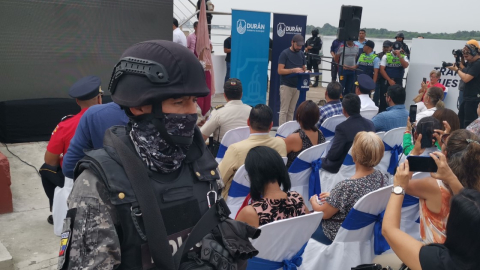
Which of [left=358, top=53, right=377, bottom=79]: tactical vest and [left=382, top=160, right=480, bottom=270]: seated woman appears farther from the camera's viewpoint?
[left=358, top=53, right=377, bottom=79]: tactical vest

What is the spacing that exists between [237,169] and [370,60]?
8.78 meters

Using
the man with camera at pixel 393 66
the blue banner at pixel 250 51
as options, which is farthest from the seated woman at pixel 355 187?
the man with camera at pixel 393 66

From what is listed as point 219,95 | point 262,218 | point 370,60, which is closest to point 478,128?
point 262,218

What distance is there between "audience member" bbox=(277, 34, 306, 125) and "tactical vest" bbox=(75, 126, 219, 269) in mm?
7151

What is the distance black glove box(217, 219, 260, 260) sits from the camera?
1624mm

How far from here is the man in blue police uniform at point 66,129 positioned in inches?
150

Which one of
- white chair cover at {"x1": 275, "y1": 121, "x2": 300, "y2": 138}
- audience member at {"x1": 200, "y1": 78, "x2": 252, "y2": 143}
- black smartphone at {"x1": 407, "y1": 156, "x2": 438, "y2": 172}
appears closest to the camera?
black smartphone at {"x1": 407, "y1": 156, "x2": 438, "y2": 172}

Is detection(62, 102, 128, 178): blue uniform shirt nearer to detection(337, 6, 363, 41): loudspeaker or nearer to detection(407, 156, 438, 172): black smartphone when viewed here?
detection(407, 156, 438, 172): black smartphone

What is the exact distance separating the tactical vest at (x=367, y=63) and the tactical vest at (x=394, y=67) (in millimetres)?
594

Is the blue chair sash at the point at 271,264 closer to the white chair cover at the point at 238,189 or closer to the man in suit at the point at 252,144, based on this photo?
the white chair cover at the point at 238,189

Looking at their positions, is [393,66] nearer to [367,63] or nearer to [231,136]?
[367,63]

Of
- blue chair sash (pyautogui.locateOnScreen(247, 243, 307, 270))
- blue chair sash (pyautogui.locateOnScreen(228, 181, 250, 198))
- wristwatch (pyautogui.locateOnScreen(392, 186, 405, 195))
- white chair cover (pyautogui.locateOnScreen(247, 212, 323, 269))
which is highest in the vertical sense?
wristwatch (pyautogui.locateOnScreen(392, 186, 405, 195))

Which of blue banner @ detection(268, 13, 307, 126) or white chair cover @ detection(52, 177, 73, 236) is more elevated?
blue banner @ detection(268, 13, 307, 126)

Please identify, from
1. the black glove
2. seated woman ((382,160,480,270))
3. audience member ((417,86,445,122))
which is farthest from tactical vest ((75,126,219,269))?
audience member ((417,86,445,122))
